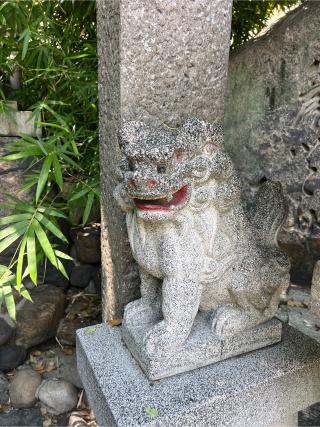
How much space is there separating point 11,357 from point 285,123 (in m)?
1.95

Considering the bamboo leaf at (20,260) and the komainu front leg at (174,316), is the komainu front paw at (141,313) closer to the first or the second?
the komainu front leg at (174,316)

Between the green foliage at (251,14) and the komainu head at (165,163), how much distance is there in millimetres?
1646

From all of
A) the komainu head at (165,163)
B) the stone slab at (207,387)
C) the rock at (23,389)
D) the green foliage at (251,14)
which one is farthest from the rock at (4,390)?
the green foliage at (251,14)

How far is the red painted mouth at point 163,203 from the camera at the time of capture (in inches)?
52.9

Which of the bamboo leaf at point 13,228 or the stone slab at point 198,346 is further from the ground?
the bamboo leaf at point 13,228

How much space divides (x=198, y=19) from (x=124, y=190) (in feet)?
2.34

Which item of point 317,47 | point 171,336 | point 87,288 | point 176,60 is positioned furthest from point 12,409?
point 317,47

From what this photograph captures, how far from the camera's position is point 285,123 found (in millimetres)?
1711

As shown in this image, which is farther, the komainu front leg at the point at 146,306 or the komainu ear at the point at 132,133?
the komainu front leg at the point at 146,306

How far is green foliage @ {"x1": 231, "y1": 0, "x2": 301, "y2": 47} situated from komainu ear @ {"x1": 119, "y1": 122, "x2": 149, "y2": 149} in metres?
1.66

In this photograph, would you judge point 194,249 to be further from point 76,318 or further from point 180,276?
point 76,318

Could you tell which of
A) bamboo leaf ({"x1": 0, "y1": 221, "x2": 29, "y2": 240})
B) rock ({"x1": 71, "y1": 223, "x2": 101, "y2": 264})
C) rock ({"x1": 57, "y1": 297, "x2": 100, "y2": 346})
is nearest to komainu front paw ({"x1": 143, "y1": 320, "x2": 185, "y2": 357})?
bamboo leaf ({"x1": 0, "y1": 221, "x2": 29, "y2": 240})

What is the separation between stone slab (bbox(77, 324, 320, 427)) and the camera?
137 cm

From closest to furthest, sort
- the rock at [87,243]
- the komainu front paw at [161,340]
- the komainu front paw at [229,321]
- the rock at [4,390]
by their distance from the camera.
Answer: the komainu front paw at [161,340] < the komainu front paw at [229,321] < the rock at [4,390] < the rock at [87,243]
